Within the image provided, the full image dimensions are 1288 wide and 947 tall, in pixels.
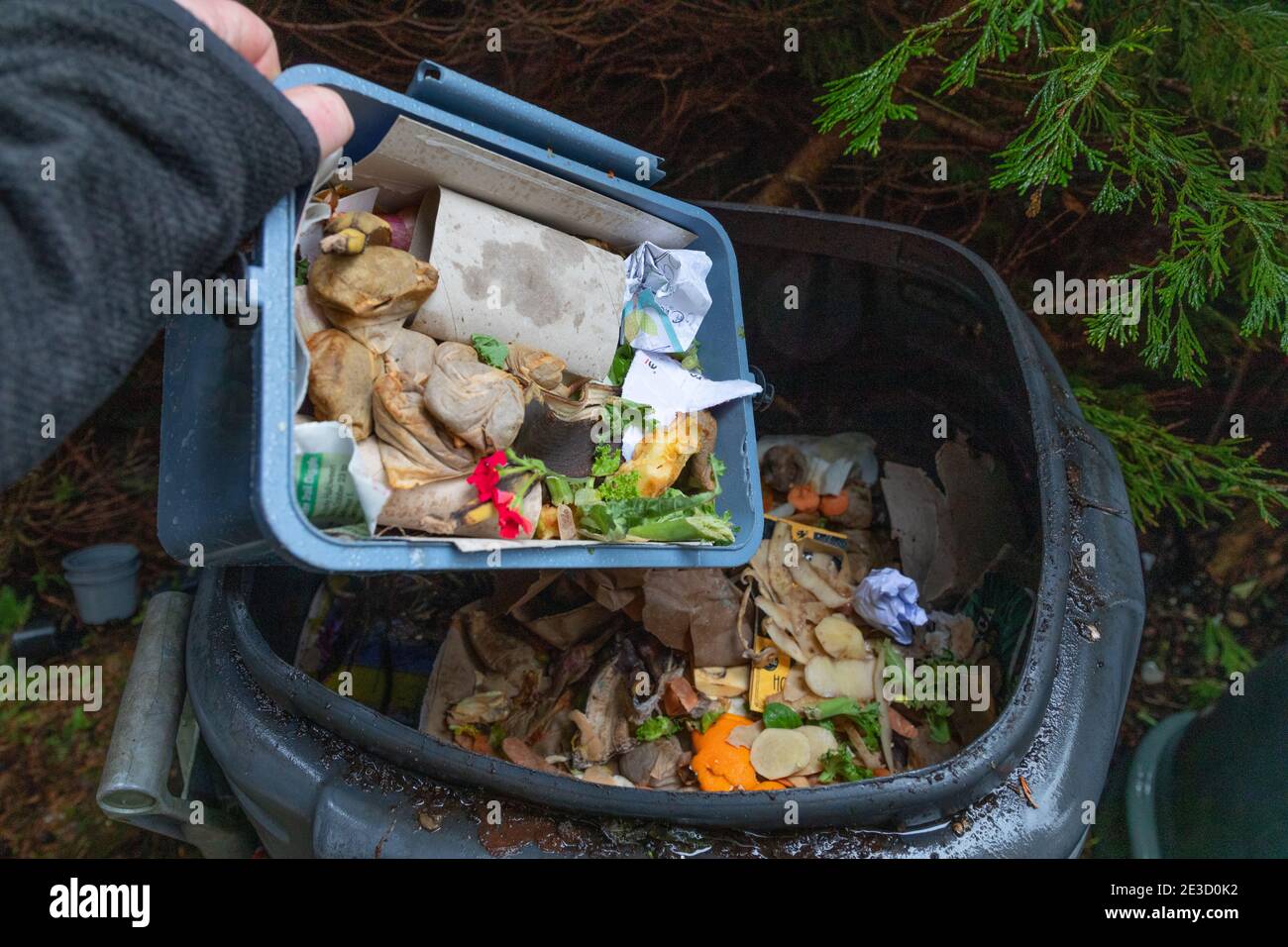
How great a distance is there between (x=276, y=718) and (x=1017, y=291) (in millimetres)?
2605

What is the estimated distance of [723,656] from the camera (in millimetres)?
2305

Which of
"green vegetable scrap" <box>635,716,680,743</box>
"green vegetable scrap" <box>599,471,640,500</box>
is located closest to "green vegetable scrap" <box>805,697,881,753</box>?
"green vegetable scrap" <box>635,716,680,743</box>

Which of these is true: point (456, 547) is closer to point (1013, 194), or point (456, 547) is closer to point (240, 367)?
point (240, 367)

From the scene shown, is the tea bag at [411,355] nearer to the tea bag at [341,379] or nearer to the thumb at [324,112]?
the tea bag at [341,379]

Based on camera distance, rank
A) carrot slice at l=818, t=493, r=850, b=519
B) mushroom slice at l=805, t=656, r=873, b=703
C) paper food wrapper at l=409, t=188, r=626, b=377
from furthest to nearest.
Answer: carrot slice at l=818, t=493, r=850, b=519 → mushroom slice at l=805, t=656, r=873, b=703 → paper food wrapper at l=409, t=188, r=626, b=377

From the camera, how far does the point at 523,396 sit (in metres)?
1.82

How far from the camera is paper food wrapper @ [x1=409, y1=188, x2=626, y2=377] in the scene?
5.93ft

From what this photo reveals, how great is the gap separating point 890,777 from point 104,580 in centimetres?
251

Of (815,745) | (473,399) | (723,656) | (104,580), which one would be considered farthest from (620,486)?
(104,580)

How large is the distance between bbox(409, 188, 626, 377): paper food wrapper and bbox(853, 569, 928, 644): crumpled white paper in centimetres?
98

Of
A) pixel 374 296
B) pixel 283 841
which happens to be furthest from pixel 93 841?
pixel 374 296

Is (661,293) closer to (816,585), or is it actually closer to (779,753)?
(816,585)

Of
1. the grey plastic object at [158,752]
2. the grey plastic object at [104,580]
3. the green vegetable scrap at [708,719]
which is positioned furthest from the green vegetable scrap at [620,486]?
the grey plastic object at [104,580]

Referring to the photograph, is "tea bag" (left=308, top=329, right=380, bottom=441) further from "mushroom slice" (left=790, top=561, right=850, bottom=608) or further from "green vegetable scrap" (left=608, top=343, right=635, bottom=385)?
"mushroom slice" (left=790, top=561, right=850, bottom=608)
